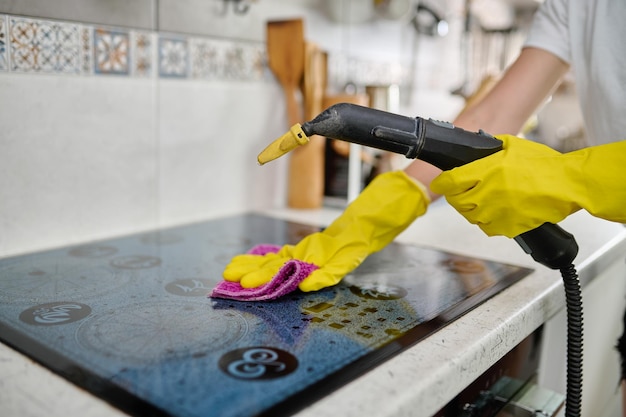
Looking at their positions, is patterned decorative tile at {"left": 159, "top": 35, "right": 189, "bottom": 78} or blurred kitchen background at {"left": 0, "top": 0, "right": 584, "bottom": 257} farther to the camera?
patterned decorative tile at {"left": 159, "top": 35, "right": 189, "bottom": 78}

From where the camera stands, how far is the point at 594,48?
839 mm

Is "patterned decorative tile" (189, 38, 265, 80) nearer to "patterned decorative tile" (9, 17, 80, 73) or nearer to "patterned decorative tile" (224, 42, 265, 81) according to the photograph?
"patterned decorative tile" (224, 42, 265, 81)

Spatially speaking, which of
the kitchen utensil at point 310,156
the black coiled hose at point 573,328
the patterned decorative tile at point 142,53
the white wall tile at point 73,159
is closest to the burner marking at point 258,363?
the black coiled hose at point 573,328

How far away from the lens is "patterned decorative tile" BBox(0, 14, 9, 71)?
2.50ft

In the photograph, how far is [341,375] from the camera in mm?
466

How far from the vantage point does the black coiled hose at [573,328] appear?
660mm

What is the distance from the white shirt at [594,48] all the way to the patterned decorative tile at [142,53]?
63 centimetres

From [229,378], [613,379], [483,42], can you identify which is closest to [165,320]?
[229,378]

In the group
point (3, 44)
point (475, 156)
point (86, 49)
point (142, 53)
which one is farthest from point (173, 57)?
point (475, 156)

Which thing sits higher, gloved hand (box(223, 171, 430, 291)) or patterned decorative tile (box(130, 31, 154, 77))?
patterned decorative tile (box(130, 31, 154, 77))

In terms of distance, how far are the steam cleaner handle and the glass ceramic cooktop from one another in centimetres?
8

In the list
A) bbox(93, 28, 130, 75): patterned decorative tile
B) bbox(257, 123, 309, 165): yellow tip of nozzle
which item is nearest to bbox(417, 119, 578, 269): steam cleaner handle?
bbox(257, 123, 309, 165): yellow tip of nozzle

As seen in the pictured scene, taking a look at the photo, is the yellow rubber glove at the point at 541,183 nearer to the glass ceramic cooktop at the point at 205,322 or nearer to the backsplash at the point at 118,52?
the glass ceramic cooktop at the point at 205,322

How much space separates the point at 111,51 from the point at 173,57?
12 centimetres
